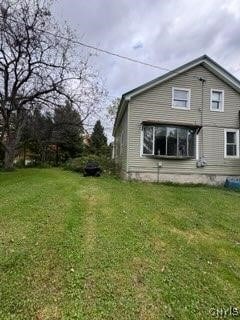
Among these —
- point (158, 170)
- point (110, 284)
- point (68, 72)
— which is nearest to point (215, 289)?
point (110, 284)

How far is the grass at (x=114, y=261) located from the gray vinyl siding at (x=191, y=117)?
26.0 ft

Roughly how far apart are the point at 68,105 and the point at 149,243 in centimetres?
1616

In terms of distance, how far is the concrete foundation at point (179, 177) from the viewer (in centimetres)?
1772

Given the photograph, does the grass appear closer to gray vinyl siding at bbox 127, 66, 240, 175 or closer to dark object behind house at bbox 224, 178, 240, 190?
gray vinyl siding at bbox 127, 66, 240, 175

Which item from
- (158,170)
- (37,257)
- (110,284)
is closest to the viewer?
(110,284)

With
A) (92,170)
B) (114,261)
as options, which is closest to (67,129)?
(92,170)

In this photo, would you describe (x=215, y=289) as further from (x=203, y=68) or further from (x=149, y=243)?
(x=203, y=68)

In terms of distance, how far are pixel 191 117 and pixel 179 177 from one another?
325cm

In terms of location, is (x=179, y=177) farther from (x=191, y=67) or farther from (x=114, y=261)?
(x=114, y=261)

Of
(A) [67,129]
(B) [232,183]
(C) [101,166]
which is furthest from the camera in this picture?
(A) [67,129]

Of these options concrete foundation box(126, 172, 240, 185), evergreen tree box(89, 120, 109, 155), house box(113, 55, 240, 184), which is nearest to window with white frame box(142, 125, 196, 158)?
house box(113, 55, 240, 184)

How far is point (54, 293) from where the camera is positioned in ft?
14.7

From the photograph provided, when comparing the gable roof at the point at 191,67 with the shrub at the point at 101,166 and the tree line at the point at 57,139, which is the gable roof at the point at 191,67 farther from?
the tree line at the point at 57,139

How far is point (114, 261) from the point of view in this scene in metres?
5.56
